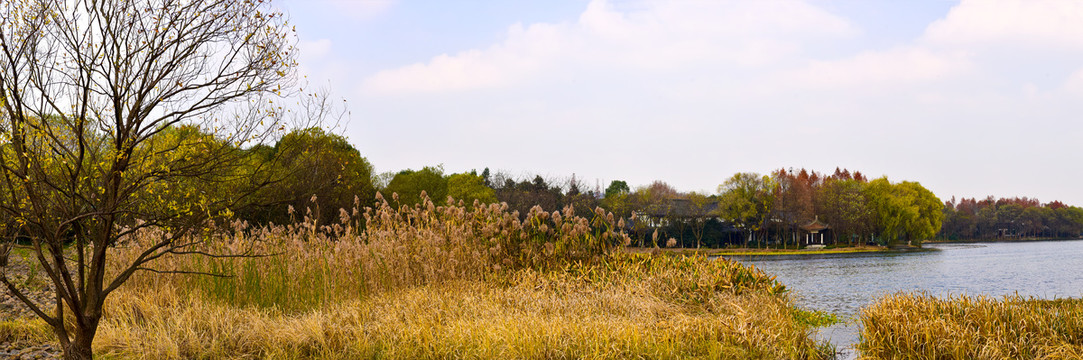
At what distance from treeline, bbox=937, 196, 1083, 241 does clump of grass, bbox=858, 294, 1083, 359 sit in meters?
108

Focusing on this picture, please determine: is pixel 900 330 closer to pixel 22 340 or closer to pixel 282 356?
pixel 282 356

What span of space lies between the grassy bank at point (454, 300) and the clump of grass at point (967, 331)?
2.23ft

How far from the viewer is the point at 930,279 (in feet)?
80.7

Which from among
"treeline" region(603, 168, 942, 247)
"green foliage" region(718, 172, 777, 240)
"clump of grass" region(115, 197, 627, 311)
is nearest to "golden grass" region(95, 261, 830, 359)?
"clump of grass" region(115, 197, 627, 311)

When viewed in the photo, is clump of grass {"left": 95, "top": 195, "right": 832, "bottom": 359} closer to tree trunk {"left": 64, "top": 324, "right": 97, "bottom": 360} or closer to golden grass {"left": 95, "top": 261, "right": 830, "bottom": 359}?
golden grass {"left": 95, "top": 261, "right": 830, "bottom": 359}

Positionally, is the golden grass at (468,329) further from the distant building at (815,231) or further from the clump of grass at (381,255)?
the distant building at (815,231)

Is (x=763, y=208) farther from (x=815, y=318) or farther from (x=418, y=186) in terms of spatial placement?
(x=815, y=318)

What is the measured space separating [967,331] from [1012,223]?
421 ft

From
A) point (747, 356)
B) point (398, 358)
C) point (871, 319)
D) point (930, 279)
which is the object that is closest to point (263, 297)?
point (398, 358)

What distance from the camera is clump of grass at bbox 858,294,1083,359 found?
618 centimetres

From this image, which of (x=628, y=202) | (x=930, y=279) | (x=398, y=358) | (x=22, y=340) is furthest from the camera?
(x=628, y=202)

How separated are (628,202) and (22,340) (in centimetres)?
5060

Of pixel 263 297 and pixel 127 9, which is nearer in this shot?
pixel 127 9

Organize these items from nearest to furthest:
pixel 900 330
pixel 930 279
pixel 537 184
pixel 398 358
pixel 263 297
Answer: pixel 398 358 < pixel 900 330 < pixel 263 297 < pixel 930 279 < pixel 537 184
